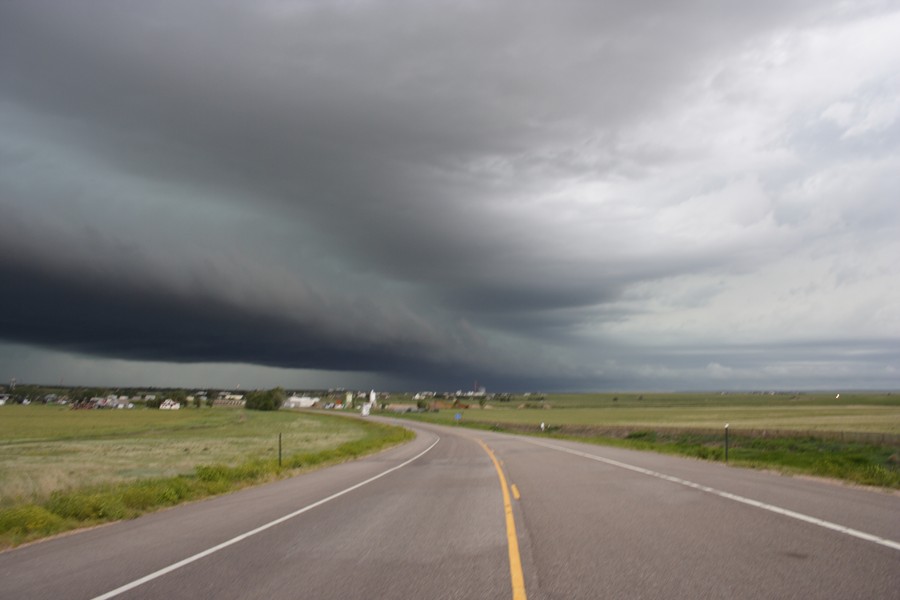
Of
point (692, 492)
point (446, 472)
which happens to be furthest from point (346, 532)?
point (446, 472)

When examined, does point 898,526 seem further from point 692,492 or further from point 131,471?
point 131,471

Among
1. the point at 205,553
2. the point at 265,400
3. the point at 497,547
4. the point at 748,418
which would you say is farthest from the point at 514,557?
the point at 265,400

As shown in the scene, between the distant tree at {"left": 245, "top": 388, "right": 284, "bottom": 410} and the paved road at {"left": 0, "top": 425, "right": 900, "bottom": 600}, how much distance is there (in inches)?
5753

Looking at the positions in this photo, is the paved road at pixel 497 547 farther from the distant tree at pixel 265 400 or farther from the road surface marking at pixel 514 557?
the distant tree at pixel 265 400

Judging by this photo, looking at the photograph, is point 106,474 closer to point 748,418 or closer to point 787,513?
point 787,513

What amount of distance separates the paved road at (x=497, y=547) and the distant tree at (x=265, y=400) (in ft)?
479

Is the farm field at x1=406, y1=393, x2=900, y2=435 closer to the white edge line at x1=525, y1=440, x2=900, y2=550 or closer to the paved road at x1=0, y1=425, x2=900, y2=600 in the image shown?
the white edge line at x1=525, y1=440, x2=900, y2=550

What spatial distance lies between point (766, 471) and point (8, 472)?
93.5 feet

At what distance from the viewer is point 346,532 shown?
10555mm

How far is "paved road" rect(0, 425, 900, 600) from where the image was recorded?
6914 millimetres

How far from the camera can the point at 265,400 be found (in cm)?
15675

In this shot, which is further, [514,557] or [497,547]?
[497,547]

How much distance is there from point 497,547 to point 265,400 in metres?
156

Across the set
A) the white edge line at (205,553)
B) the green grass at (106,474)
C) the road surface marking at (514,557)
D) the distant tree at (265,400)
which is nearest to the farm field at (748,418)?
the green grass at (106,474)
